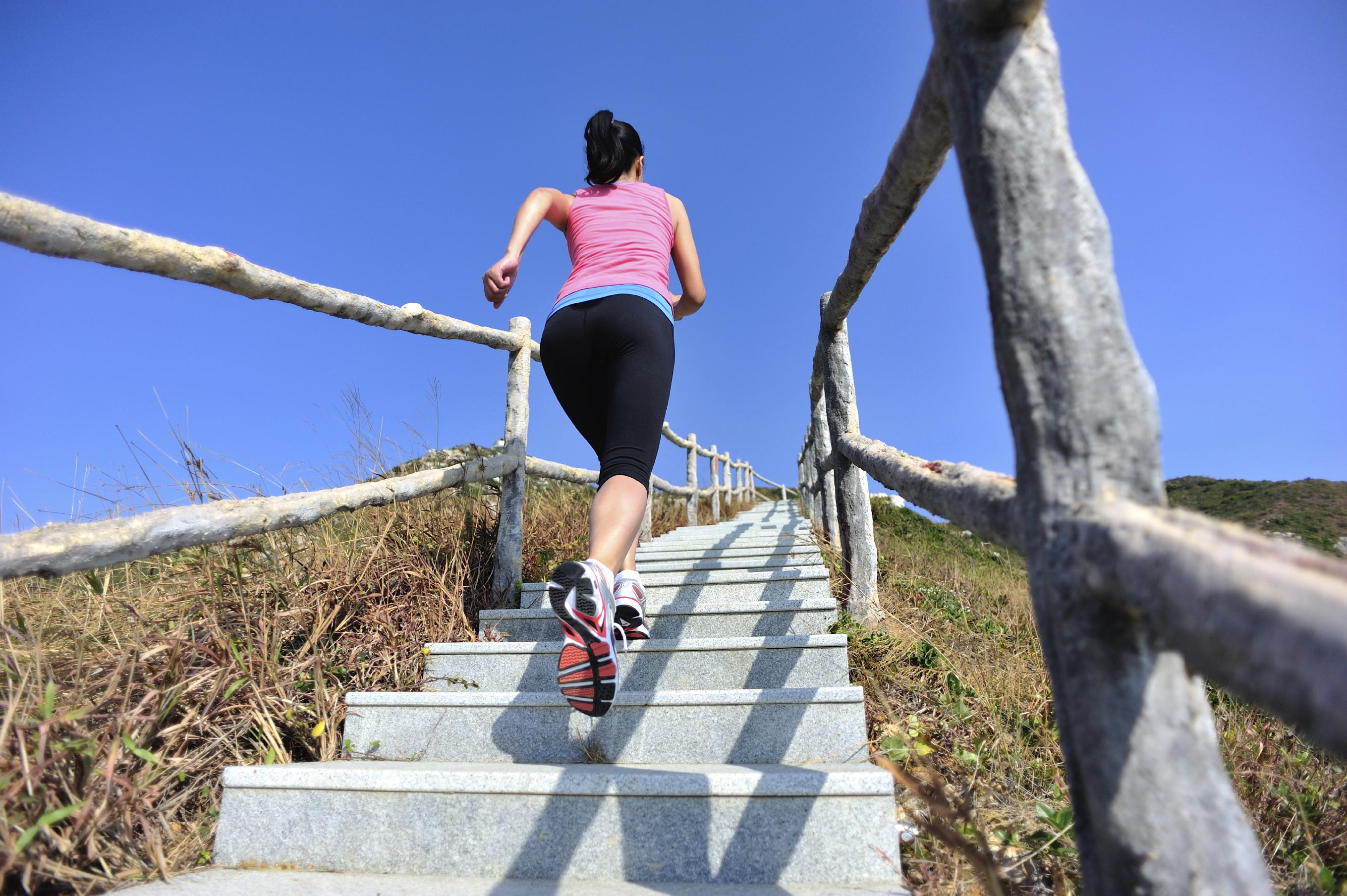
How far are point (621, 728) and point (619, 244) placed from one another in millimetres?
1387

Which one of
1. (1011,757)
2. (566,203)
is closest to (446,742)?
(1011,757)

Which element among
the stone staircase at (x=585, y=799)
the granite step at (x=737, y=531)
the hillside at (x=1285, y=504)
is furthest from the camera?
the granite step at (x=737, y=531)

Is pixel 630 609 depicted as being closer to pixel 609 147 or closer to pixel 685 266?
pixel 685 266

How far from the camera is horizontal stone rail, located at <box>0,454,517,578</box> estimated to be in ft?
4.60

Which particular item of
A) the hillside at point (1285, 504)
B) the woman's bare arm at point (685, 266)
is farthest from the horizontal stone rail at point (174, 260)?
the hillside at point (1285, 504)

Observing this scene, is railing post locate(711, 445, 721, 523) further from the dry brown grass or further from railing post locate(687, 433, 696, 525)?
the dry brown grass

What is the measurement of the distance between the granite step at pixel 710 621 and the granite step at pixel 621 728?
0.59 m

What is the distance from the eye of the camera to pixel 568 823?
5.29ft

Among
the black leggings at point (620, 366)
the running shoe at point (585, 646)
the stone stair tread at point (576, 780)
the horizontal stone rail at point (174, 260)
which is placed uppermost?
the horizontal stone rail at point (174, 260)

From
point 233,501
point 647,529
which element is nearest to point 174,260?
point 233,501

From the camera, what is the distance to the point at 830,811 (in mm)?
1552

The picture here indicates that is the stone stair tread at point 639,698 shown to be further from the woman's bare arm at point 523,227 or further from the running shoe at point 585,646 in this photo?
the woman's bare arm at point 523,227

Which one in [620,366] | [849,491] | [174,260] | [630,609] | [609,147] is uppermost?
[609,147]

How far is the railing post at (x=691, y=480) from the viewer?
8039 mm
